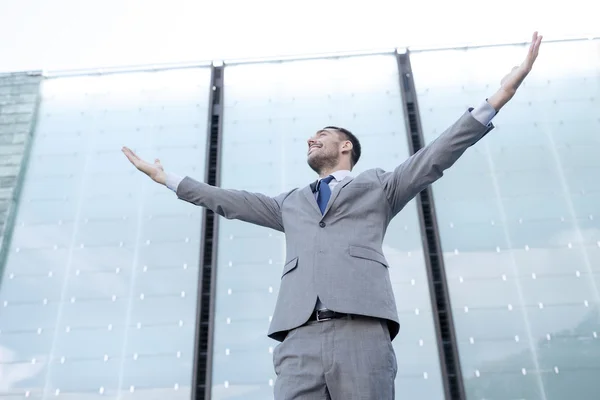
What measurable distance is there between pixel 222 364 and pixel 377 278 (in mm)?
4142

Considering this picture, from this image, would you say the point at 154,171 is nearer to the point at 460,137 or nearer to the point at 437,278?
the point at 460,137

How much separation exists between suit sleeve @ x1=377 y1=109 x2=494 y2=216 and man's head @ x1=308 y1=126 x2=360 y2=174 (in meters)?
0.17

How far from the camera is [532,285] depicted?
5.34 meters

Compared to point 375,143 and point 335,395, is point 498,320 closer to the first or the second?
point 375,143

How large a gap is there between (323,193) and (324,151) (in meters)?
0.15

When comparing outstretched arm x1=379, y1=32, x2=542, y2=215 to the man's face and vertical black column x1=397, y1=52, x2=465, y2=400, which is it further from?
vertical black column x1=397, y1=52, x2=465, y2=400

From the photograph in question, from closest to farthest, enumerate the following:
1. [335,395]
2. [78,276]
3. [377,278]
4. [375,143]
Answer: [335,395] < [377,278] < [78,276] < [375,143]

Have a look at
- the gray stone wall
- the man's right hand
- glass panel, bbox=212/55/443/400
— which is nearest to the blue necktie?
the man's right hand

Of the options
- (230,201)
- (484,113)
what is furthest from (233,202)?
(484,113)

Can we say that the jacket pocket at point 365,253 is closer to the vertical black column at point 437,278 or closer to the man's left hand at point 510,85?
the man's left hand at point 510,85

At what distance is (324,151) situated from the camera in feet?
5.23

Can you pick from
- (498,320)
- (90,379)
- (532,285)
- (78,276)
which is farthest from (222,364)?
(532,285)

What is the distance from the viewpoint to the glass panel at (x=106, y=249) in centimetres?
525

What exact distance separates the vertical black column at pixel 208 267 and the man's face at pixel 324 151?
3.94 meters
